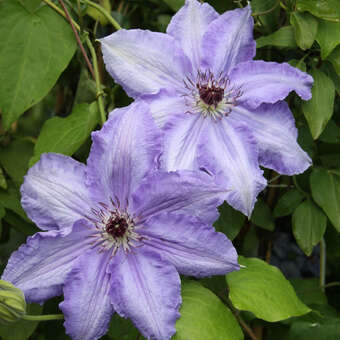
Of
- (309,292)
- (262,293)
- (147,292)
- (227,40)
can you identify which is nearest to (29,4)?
(227,40)

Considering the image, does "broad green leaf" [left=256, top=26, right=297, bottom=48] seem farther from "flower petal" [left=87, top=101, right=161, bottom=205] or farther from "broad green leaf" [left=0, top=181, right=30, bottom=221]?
"broad green leaf" [left=0, top=181, right=30, bottom=221]

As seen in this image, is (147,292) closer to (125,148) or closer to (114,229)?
(114,229)

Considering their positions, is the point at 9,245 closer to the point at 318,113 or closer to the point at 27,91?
the point at 27,91

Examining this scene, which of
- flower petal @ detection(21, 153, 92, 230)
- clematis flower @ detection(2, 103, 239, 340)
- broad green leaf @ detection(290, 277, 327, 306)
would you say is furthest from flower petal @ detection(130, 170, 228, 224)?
broad green leaf @ detection(290, 277, 327, 306)

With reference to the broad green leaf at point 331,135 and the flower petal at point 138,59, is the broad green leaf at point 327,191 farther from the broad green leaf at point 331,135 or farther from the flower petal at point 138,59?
the flower petal at point 138,59

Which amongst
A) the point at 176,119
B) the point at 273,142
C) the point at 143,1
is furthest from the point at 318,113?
the point at 143,1

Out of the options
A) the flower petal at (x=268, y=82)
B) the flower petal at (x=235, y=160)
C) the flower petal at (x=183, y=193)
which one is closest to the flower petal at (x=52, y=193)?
the flower petal at (x=183, y=193)
